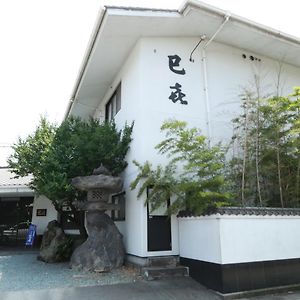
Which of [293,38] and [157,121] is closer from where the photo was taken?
[157,121]

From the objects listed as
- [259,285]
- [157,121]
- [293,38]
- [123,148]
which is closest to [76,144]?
[123,148]

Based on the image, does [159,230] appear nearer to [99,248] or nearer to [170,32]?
[99,248]

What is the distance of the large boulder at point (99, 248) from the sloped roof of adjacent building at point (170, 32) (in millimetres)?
5159

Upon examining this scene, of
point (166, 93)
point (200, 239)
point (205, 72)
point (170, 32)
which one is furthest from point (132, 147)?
point (170, 32)

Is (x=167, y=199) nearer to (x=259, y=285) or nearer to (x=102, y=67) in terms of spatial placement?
(x=259, y=285)

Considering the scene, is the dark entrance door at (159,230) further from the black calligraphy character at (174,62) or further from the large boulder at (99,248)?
the black calligraphy character at (174,62)

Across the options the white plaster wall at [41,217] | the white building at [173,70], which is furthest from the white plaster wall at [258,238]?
the white plaster wall at [41,217]

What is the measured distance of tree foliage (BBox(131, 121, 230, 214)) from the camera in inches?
257

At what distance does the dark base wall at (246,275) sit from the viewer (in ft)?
19.5

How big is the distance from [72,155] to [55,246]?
3052mm

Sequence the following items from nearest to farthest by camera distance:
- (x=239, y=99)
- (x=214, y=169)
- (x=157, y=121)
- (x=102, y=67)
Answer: (x=214, y=169)
(x=157, y=121)
(x=239, y=99)
(x=102, y=67)

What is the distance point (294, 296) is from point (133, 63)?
757 cm

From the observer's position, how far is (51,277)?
7285 millimetres

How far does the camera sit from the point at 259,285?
619cm
